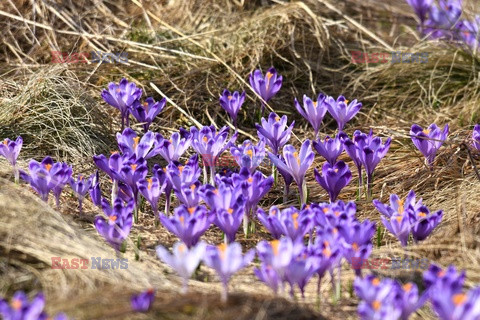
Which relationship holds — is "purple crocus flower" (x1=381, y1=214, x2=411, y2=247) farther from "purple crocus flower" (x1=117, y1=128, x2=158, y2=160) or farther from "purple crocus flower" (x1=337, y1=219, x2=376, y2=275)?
"purple crocus flower" (x1=117, y1=128, x2=158, y2=160)

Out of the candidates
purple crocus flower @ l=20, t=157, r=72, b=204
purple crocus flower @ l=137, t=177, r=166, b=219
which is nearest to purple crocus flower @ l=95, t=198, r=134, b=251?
purple crocus flower @ l=137, t=177, r=166, b=219

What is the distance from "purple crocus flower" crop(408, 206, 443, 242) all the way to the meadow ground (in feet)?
0.16

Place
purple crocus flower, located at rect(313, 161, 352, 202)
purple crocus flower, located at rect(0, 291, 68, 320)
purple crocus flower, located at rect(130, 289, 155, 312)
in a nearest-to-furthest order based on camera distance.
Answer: purple crocus flower, located at rect(0, 291, 68, 320)
purple crocus flower, located at rect(130, 289, 155, 312)
purple crocus flower, located at rect(313, 161, 352, 202)

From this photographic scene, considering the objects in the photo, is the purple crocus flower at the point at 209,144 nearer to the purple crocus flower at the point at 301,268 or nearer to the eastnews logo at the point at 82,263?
the eastnews logo at the point at 82,263

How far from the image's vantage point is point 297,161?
306 cm

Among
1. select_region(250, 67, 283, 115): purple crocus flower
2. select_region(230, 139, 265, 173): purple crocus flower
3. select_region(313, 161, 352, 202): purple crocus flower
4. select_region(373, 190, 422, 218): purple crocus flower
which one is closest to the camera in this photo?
select_region(373, 190, 422, 218): purple crocus flower

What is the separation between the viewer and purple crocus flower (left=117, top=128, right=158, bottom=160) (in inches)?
126

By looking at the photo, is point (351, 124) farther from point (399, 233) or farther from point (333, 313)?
point (333, 313)

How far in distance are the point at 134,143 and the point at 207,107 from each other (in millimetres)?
1173

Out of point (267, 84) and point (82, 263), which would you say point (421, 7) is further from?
point (82, 263)

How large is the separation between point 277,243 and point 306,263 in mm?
110

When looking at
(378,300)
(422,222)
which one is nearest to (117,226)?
(378,300)

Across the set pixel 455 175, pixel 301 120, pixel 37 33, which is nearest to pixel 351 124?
pixel 301 120

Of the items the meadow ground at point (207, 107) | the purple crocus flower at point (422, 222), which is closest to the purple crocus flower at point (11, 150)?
the meadow ground at point (207, 107)
